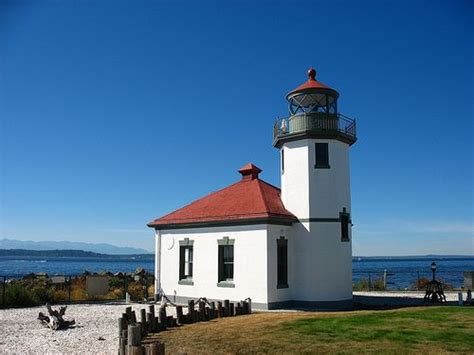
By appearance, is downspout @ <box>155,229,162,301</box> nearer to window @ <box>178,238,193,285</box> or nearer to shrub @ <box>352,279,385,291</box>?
window @ <box>178,238,193,285</box>

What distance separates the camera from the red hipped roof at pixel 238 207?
64.5 feet

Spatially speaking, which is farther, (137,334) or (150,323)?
(150,323)

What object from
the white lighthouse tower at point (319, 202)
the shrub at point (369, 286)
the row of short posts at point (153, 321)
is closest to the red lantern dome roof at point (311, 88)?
the white lighthouse tower at point (319, 202)

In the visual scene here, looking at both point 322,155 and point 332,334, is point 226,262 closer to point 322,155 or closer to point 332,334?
point 322,155

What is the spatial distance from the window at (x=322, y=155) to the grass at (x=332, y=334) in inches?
248

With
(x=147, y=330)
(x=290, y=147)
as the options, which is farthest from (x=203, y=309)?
(x=290, y=147)

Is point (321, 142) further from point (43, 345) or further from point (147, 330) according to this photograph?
point (43, 345)

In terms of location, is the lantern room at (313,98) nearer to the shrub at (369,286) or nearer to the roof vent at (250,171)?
the roof vent at (250,171)

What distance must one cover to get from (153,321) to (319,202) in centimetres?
869

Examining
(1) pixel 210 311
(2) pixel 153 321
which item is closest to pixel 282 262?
(1) pixel 210 311

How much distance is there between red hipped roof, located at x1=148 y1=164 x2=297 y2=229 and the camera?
1967cm

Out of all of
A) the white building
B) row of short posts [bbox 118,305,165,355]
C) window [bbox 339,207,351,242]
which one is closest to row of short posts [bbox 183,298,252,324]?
row of short posts [bbox 118,305,165,355]

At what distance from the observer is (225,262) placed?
Result: 2061 centimetres

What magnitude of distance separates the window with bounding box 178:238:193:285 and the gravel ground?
7.83 feet
